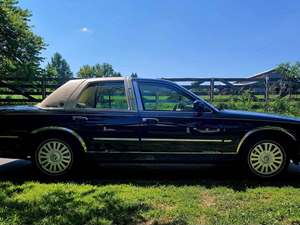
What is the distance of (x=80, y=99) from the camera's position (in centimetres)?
682

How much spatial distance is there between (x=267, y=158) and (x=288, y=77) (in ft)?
37.4

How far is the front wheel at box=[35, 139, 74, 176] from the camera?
670cm

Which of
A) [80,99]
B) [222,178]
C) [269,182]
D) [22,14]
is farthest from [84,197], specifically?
[22,14]

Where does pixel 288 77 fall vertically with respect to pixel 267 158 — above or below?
above

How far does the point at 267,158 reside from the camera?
21.7 ft

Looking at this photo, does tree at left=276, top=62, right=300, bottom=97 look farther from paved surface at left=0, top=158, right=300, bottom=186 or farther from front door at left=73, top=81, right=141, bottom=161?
front door at left=73, top=81, right=141, bottom=161

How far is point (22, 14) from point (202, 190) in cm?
1684

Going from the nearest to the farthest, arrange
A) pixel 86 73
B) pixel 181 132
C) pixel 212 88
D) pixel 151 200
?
pixel 151 200 < pixel 181 132 < pixel 212 88 < pixel 86 73

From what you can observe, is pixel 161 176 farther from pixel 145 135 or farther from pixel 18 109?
pixel 18 109

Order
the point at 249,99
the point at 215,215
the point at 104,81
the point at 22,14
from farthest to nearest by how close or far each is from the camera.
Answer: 1. the point at 22,14
2. the point at 249,99
3. the point at 104,81
4. the point at 215,215

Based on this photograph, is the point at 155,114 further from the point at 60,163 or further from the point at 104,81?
the point at 60,163

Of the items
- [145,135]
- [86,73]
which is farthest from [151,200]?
[86,73]

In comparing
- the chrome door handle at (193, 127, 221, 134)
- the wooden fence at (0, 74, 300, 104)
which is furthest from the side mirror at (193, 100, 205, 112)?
the wooden fence at (0, 74, 300, 104)

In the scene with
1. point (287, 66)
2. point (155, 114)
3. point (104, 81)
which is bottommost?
point (155, 114)
